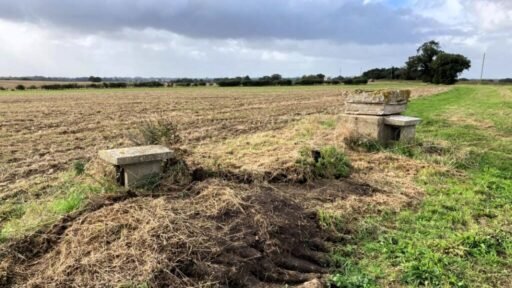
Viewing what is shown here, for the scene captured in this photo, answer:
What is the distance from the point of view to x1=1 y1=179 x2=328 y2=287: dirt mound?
125 inches

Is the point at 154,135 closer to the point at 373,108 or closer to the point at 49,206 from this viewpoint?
the point at 49,206

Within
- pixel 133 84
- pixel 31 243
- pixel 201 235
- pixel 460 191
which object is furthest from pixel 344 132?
pixel 133 84

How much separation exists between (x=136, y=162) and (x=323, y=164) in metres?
2.89

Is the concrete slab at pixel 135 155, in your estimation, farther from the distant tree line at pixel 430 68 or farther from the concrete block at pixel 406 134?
the distant tree line at pixel 430 68

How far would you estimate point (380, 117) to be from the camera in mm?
8555

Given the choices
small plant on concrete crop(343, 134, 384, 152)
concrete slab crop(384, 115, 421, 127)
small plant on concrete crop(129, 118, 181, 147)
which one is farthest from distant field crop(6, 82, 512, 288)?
concrete slab crop(384, 115, 421, 127)

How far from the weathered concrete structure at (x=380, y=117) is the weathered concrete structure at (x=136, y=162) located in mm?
4803

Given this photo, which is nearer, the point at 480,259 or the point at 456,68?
the point at 480,259

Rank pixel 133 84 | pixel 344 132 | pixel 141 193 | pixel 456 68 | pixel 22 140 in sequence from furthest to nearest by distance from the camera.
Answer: pixel 456 68, pixel 133 84, pixel 22 140, pixel 344 132, pixel 141 193

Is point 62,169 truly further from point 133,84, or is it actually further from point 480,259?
point 133,84

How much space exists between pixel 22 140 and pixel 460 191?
1037 centimetres

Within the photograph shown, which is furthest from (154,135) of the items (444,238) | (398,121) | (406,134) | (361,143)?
(406,134)

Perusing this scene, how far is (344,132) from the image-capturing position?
28.5 feet

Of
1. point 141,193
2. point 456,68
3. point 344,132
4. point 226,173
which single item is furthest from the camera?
point 456,68
